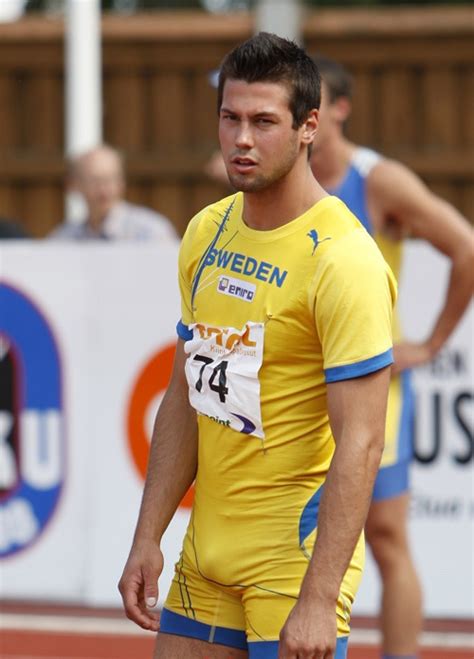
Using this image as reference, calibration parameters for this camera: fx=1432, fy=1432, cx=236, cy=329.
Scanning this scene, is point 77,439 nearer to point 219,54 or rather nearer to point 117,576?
point 117,576

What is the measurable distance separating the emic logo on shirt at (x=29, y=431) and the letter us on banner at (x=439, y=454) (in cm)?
155

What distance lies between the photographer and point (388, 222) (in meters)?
4.96

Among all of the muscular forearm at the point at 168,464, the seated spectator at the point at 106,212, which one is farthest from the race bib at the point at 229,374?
the seated spectator at the point at 106,212

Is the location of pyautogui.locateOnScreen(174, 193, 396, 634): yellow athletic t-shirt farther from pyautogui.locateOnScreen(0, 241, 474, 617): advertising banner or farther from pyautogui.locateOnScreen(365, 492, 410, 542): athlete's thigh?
pyautogui.locateOnScreen(0, 241, 474, 617): advertising banner

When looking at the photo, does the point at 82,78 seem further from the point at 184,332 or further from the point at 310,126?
the point at 310,126

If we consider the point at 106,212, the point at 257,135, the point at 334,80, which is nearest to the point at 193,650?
the point at 257,135

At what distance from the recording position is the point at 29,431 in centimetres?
669

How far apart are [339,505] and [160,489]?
59 centimetres

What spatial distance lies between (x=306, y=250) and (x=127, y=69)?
33.5ft

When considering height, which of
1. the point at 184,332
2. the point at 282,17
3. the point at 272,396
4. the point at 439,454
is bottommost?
the point at 439,454

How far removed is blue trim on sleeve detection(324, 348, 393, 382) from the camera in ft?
9.35

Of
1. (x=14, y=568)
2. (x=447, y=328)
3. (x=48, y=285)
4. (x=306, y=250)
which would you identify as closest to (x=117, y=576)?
(x=14, y=568)

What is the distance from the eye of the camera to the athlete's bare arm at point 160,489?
321 centimetres

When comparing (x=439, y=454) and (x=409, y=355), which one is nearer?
(x=409, y=355)
